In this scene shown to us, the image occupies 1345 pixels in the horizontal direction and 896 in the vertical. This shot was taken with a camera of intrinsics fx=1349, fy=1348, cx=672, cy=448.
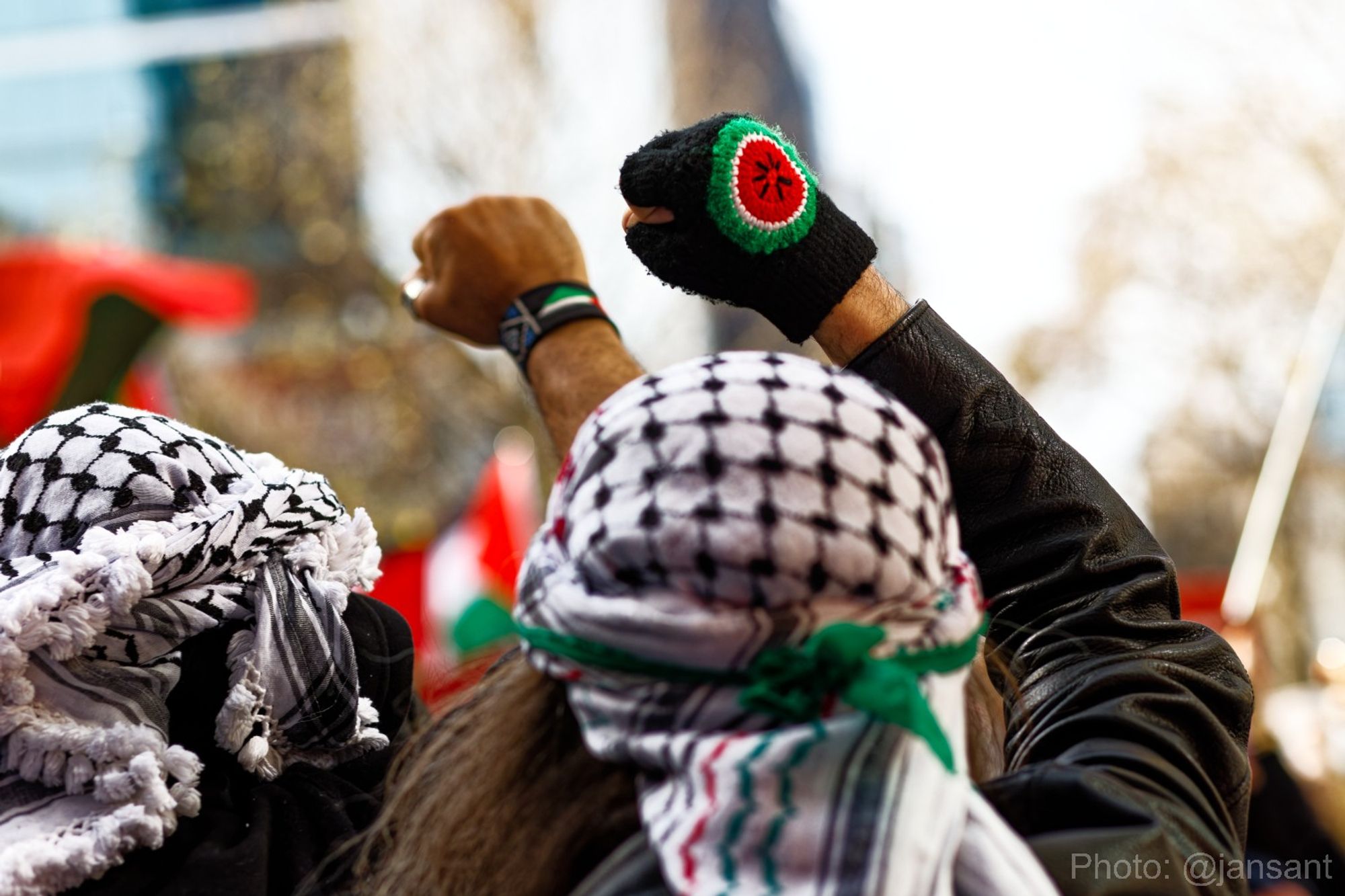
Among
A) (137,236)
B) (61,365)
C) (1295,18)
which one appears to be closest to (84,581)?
(61,365)

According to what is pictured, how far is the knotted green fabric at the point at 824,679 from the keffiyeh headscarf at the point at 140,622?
0.50m

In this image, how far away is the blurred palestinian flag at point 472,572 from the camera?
269 inches

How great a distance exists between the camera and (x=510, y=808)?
1.13 m

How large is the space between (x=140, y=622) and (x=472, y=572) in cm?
667

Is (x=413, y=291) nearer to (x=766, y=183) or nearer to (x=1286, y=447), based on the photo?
(x=766, y=183)

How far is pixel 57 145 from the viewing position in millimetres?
23109

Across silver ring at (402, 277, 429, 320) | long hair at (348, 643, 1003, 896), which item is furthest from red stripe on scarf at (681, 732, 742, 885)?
silver ring at (402, 277, 429, 320)

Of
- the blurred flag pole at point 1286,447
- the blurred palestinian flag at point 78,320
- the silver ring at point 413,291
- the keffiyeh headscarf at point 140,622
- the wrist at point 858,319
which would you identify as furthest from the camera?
the blurred palestinian flag at point 78,320

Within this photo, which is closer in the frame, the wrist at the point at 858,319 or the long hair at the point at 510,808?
the long hair at the point at 510,808

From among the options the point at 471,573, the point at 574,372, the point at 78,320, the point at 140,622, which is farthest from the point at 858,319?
the point at 78,320

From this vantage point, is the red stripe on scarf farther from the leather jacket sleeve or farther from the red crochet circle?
the red crochet circle

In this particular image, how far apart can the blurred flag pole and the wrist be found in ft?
13.2

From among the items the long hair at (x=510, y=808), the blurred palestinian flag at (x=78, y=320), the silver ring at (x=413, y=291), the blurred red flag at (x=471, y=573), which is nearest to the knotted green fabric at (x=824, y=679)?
the long hair at (x=510, y=808)

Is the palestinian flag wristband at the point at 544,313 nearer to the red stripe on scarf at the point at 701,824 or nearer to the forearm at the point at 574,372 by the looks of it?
the forearm at the point at 574,372
